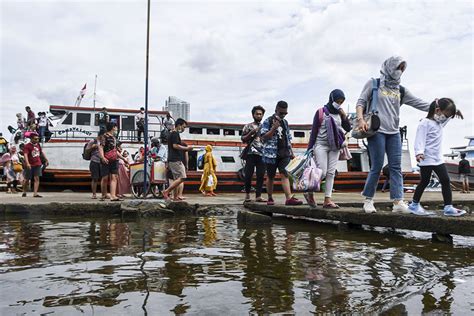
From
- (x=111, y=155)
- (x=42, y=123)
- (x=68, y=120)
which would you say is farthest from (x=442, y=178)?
(x=68, y=120)

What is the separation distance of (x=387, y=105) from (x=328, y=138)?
0.95 metres

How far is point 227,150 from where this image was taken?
17.5m

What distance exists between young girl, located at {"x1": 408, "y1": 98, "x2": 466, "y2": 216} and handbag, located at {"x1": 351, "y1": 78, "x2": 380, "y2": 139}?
491 millimetres

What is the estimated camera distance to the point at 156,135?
18.9 metres

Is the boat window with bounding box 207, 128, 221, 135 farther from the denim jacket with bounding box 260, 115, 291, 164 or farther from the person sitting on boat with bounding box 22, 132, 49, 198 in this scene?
the denim jacket with bounding box 260, 115, 291, 164

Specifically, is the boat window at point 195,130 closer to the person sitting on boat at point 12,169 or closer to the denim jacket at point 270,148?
the person sitting on boat at point 12,169

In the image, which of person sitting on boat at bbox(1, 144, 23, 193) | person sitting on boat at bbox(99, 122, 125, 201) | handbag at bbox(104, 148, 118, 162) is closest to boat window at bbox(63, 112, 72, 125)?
person sitting on boat at bbox(1, 144, 23, 193)

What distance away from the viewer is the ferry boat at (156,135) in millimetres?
15524

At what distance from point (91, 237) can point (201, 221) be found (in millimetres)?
2126

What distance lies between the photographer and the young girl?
16.3 feet

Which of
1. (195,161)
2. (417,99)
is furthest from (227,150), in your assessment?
(417,99)

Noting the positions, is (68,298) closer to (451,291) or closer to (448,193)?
(451,291)

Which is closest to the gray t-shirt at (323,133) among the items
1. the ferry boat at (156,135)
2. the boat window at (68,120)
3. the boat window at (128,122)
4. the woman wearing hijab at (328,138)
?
the woman wearing hijab at (328,138)

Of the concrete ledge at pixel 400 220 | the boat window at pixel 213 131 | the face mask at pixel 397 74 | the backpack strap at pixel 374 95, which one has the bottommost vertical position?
Result: the concrete ledge at pixel 400 220
